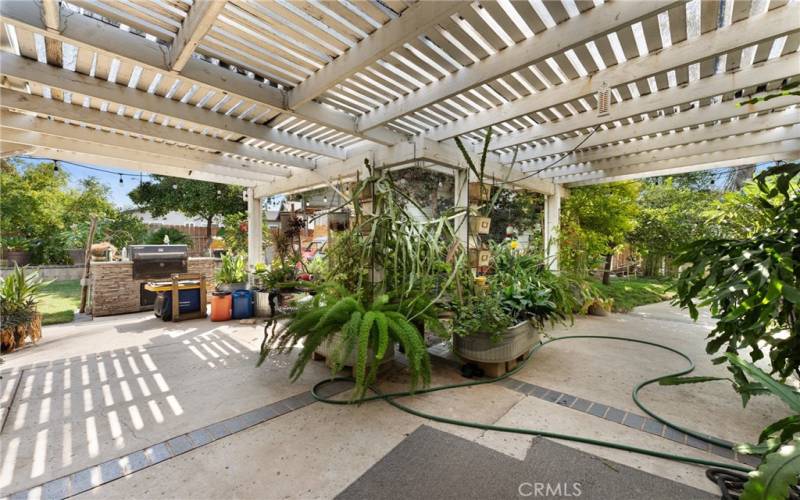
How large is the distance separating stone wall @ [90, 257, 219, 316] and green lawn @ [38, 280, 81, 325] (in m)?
0.40

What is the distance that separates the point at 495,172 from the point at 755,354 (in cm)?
344

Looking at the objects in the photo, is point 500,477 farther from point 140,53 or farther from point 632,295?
point 632,295

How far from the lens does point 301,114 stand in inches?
120

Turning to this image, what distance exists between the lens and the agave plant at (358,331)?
6.78ft

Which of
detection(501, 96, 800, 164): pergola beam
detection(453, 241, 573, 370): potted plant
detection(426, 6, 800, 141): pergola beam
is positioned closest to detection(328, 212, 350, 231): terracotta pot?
detection(453, 241, 573, 370): potted plant

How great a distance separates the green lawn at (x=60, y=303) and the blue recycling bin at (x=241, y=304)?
2.06 meters

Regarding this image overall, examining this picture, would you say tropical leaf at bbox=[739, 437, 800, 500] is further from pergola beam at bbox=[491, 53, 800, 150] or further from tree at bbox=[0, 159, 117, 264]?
tree at bbox=[0, 159, 117, 264]

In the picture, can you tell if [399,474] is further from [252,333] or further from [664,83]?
[664,83]

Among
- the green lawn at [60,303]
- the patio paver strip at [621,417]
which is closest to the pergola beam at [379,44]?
the patio paver strip at [621,417]

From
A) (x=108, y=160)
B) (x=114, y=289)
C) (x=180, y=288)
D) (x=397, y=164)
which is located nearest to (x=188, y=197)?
(x=114, y=289)

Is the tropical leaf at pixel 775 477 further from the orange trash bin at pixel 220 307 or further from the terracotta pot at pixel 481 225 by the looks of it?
the orange trash bin at pixel 220 307

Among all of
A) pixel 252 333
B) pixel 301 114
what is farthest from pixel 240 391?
pixel 301 114

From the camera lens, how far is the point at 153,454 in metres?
1.81

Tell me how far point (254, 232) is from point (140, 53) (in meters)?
4.73
